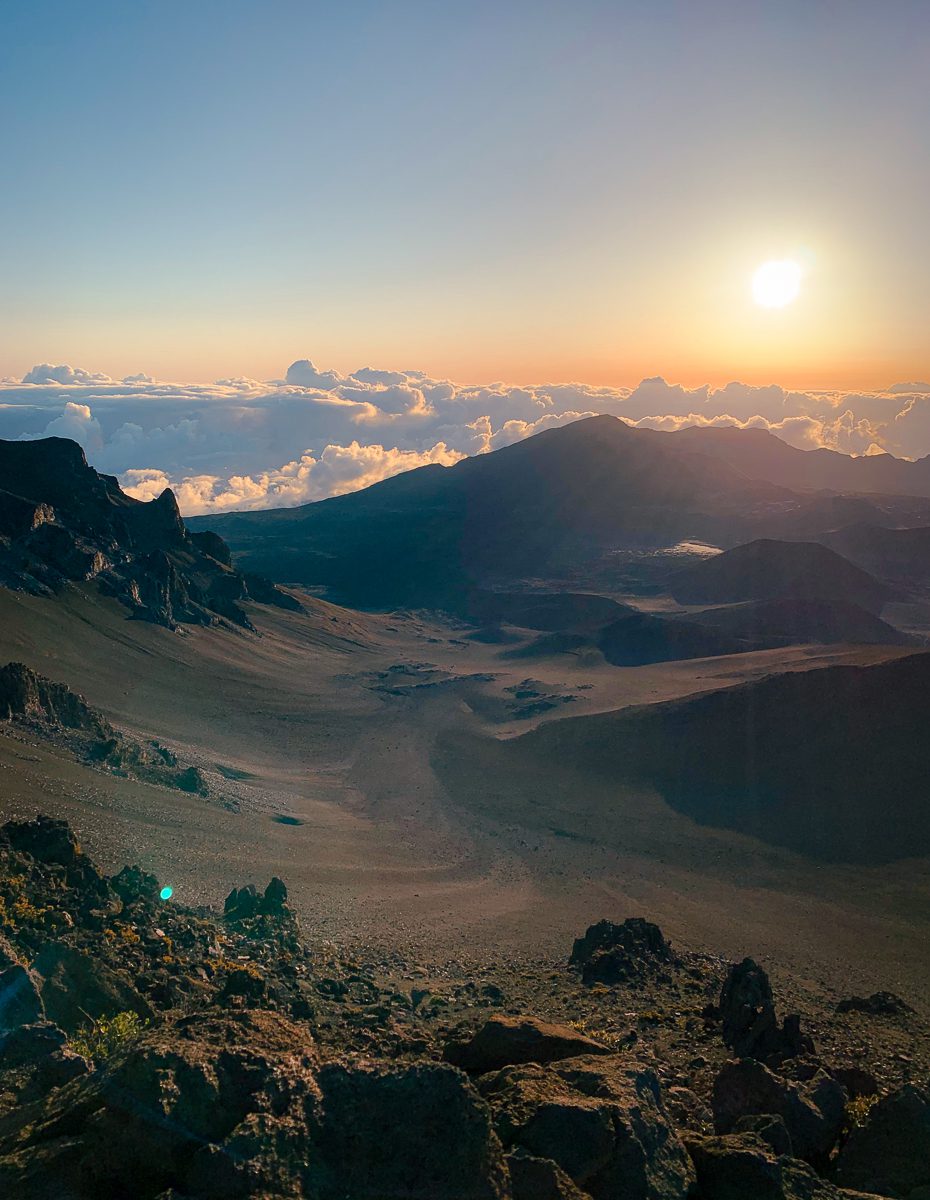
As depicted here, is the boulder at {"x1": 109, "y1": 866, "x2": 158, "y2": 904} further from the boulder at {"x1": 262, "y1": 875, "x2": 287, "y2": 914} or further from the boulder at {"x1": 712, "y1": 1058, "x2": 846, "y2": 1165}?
the boulder at {"x1": 712, "y1": 1058, "x2": 846, "y2": 1165}

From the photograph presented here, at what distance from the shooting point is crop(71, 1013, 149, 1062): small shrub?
14812mm

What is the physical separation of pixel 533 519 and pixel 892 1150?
539 feet

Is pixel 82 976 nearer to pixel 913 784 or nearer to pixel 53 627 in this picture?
pixel 913 784

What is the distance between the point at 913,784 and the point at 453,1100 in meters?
45.9

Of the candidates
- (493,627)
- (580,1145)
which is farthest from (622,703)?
(580,1145)

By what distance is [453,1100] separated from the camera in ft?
27.2

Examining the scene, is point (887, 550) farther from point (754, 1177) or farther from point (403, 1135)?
point (403, 1135)

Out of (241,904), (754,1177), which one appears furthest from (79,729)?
(754,1177)

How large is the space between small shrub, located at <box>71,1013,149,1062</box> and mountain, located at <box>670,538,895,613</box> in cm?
11310

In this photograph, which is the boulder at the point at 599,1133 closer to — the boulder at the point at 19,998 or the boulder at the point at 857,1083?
the boulder at the point at 857,1083

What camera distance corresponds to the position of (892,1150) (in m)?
A: 11.4

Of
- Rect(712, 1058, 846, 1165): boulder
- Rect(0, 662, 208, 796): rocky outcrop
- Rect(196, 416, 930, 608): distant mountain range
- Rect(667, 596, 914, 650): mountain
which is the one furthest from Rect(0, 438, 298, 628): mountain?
Rect(712, 1058, 846, 1165): boulder

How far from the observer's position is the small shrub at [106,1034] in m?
14.8

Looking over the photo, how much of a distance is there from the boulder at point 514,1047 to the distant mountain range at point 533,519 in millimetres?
127624
